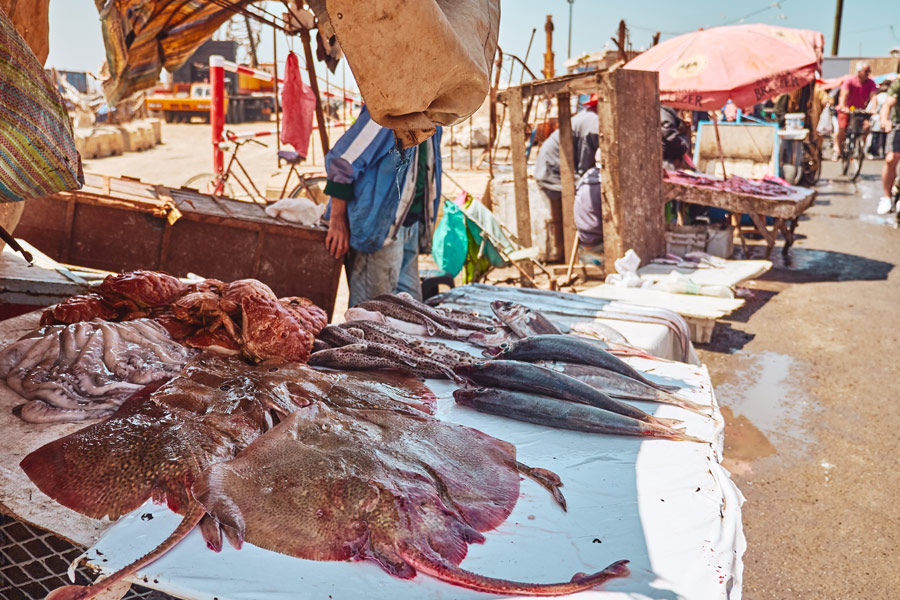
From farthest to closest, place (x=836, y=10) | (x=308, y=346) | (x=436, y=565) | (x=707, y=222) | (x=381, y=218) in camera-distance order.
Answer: (x=836, y=10) < (x=707, y=222) < (x=381, y=218) < (x=308, y=346) < (x=436, y=565)

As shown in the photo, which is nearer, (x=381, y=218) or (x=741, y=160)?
(x=381, y=218)

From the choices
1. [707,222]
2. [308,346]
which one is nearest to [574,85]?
[707,222]

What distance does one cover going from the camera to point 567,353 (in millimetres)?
3498

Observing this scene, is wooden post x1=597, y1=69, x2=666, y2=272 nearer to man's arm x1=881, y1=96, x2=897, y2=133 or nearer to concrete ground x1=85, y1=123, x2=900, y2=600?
concrete ground x1=85, y1=123, x2=900, y2=600

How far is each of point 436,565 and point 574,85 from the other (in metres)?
7.22

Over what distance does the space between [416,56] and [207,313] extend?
2141 mm

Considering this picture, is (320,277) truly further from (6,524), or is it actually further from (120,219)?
(6,524)

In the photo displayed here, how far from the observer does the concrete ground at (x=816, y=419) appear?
11.7 feet

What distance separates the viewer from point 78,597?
A: 5.86 feet

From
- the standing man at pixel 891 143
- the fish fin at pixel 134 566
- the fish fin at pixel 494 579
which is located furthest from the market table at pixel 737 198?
the fish fin at pixel 134 566

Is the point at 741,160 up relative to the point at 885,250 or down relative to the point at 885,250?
up

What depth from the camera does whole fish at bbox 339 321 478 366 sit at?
3525mm

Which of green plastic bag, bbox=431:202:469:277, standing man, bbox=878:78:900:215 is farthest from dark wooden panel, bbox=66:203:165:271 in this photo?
standing man, bbox=878:78:900:215

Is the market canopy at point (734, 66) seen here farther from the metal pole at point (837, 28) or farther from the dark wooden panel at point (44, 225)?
the metal pole at point (837, 28)
